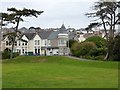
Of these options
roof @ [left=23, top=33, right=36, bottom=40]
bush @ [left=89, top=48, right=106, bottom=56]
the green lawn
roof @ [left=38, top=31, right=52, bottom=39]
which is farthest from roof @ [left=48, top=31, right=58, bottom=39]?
the green lawn

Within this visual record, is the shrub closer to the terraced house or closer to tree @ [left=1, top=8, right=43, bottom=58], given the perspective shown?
tree @ [left=1, top=8, right=43, bottom=58]

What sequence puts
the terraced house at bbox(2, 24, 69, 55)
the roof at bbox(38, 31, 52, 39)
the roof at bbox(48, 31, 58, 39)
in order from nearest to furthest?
the terraced house at bbox(2, 24, 69, 55) → the roof at bbox(38, 31, 52, 39) → the roof at bbox(48, 31, 58, 39)

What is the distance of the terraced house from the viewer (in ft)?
323

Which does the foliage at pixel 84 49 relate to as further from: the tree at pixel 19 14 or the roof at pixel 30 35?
the roof at pixel 30 35

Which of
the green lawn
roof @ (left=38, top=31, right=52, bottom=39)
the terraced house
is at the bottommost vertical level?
the green lawn

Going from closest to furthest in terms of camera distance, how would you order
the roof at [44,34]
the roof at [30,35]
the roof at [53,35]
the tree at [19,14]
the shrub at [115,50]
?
the shrub at [115,50] → the tree at [19,14] → the roof at [30,35] → the roof at [44,34] → the roof at [53,35]

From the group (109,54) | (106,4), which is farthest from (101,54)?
(106,4)

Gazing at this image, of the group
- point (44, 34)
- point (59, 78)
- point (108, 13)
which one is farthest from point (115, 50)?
point (44, 34)

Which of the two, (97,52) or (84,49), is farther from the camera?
(84,49)

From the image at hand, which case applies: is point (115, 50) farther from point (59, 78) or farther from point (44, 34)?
point (44, 34)

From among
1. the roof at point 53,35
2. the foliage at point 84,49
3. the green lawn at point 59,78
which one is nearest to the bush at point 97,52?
the foliage at point 84,49

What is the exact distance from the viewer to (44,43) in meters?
100

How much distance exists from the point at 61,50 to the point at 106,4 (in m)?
45.6

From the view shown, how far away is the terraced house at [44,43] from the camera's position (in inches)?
3878
